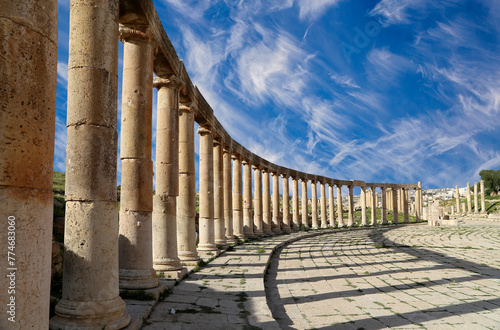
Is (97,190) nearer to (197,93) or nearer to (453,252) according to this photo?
(197,93)

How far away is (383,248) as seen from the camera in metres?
19.3

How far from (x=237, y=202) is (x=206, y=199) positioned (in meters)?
6.89

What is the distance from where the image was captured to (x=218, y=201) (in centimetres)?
1783

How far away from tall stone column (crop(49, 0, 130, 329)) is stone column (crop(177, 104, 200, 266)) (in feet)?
21.6

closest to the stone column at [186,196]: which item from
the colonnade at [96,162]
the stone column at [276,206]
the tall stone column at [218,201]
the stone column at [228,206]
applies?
the colonnade at [96,162]

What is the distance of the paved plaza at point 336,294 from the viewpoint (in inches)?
266

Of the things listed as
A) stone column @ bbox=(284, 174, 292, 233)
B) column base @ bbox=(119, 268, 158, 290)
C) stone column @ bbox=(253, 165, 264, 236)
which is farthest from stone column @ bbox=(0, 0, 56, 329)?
stone column @ bbox=(284, 174, 292, 233)

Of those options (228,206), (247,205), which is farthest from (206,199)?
(247,205)

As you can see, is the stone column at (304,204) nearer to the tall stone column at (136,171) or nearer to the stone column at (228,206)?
the stone column at (228,206)

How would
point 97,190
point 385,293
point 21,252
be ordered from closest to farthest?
point 21,252, point 97,190, point 385,293

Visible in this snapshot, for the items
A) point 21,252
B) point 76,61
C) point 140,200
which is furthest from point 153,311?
point 76,61

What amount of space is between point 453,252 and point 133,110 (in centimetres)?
1566

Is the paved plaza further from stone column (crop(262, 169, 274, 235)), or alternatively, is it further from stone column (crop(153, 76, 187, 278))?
stone column (crop(262, 169, 274, 235))

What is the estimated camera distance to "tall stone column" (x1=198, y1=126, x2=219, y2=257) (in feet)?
49.6
